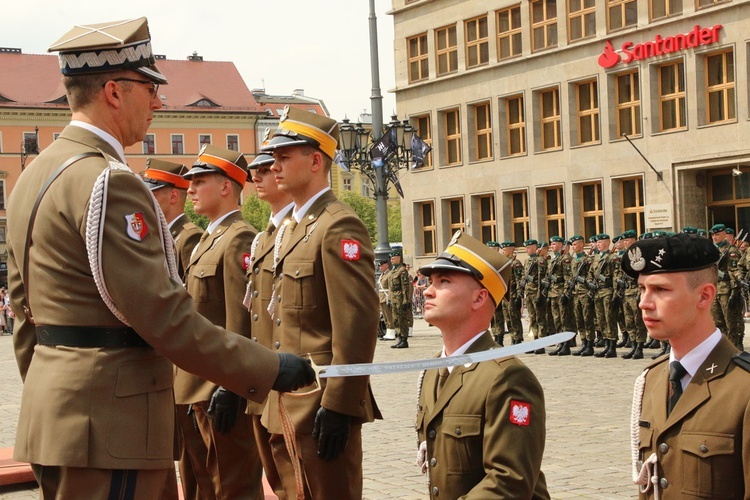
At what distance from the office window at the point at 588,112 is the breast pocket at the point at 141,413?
117 ft

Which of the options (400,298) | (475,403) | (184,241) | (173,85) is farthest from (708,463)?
(173,85)

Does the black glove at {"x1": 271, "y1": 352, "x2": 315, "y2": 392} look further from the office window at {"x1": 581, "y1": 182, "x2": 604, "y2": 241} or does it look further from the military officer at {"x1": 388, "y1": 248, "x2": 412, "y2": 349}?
the office window at {"x1": 581, "y1": 182, "x2": 604, "y2": 241}

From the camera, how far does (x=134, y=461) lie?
3502mm

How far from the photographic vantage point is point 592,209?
38.7m

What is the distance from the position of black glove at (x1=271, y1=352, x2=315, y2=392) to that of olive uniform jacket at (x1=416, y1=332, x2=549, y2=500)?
20.5 inches

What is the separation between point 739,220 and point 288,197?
31363mm

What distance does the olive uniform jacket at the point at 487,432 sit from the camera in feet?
11.8

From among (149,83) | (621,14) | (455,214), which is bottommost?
(149,83)

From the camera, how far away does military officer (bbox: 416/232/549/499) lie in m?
3.61

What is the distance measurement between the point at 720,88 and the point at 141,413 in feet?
107

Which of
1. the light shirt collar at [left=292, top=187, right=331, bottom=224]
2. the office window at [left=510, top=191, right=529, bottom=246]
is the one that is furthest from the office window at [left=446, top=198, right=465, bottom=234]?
the light shirt collar at [left=292, top=187, right=331, bottom=224]

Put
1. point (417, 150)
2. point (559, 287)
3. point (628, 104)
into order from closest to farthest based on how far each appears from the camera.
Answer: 1. point (559, 287)
2. point (417, 150)
3. point (628, 104)

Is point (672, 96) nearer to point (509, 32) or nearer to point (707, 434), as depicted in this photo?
point (509, 32)

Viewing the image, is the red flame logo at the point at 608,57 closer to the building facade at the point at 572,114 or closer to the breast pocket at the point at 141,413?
the building facade at the point at 572,114
